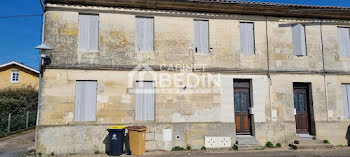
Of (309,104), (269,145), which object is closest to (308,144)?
(269,145)

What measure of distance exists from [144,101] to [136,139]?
164cm

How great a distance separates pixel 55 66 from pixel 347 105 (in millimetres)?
12996

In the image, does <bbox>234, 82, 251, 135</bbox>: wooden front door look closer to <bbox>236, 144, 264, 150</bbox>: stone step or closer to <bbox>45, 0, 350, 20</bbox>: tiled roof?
<bbox>236, 144, 264, 150</bbox>: stone step

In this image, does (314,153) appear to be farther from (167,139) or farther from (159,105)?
(159,105)

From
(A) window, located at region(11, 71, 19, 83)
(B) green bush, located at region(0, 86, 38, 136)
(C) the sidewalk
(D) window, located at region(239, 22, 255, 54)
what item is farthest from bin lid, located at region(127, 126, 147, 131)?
A: (A) window, located at region(11, 71, 19, 83)

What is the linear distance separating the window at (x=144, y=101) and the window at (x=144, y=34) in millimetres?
1547

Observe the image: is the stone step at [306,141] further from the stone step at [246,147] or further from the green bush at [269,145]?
the stone step at [246,147]

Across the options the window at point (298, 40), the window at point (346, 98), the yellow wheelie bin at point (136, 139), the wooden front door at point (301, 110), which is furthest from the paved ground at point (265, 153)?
the window at point (298, 40)

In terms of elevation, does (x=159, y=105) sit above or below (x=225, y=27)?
below

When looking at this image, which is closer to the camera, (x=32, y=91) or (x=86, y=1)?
(x=86, y=1)

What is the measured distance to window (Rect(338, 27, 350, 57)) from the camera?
35.3 ft

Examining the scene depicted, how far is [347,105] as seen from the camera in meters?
10.4

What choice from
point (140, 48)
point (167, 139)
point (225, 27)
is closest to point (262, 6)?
point (225, 27)

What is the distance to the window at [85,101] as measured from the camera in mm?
8766
